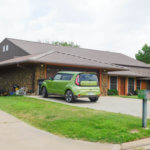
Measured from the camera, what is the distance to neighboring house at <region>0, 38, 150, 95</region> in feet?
55.8

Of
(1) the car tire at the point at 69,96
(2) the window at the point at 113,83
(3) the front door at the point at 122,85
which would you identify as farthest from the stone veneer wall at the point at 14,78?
(3) the front door at the point at 122,85

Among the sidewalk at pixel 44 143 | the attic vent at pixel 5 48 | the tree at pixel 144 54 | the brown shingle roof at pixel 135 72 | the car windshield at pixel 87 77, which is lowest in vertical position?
the sidewalk at pixel 44 143

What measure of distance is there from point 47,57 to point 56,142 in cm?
1249

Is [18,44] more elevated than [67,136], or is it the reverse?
[18,44]

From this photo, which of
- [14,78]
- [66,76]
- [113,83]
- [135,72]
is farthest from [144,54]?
[66,76]

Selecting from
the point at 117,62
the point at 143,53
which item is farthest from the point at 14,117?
the point at 143,53

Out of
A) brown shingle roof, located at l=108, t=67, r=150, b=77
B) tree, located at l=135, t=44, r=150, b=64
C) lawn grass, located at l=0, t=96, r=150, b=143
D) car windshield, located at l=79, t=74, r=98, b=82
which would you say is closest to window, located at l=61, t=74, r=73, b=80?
car windshield, located at l=79, t=74, r=98, b=82

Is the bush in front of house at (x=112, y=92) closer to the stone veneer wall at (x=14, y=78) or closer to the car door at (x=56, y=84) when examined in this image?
the stone veneer wall at (x=14, y=78)

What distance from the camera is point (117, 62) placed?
29328mm

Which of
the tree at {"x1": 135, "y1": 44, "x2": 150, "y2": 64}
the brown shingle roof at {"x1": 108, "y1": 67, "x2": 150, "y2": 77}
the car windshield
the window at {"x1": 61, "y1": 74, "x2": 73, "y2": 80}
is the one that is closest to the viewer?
the car windshield

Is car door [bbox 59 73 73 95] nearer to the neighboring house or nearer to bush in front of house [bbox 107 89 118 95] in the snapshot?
the neighboring house

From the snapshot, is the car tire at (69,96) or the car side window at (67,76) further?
the car side window at (67,76)

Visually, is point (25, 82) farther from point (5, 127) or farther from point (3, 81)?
point (5, 127)

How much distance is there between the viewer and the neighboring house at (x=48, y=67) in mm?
17016
